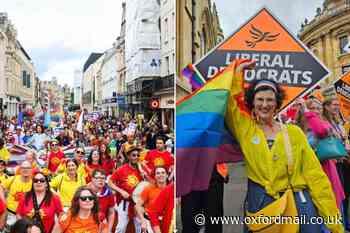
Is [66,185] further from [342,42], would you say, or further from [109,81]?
[342,42]

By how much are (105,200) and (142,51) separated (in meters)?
1.04

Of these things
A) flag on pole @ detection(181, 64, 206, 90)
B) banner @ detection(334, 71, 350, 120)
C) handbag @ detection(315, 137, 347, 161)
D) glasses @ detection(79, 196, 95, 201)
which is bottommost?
glasses @ detection(79, 196, 95, 201)

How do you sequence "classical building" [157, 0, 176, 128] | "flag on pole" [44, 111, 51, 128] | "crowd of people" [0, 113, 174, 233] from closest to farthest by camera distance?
"classical building" [157, 0, 176, 128] → "crowd of people" [0, 113, 174, 233] → "flag on pole" [44, 111, 51, 128]

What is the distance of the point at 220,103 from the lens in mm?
1620

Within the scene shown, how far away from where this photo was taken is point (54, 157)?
108 inches

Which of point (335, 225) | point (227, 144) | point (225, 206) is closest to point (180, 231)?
point (225, 206)

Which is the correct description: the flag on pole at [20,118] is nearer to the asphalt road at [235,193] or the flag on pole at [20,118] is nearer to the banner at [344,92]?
the asphalt road at [235,193]

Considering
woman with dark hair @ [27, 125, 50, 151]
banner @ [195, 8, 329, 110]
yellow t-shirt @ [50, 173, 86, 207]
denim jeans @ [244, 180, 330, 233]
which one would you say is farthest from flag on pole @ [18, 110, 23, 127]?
denim jeans @ [244, 180, 330, 233]

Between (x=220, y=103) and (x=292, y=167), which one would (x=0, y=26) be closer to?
(x=220, y=103)

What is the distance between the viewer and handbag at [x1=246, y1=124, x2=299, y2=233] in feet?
5.36

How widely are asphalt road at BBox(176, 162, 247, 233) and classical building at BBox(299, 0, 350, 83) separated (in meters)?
0.52

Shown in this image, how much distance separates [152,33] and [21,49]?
35.0 inches

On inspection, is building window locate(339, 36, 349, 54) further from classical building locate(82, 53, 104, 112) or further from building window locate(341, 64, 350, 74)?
classical building locate(82, 53, 104, 112)

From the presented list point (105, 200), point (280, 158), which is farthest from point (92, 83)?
point (280, 158)
